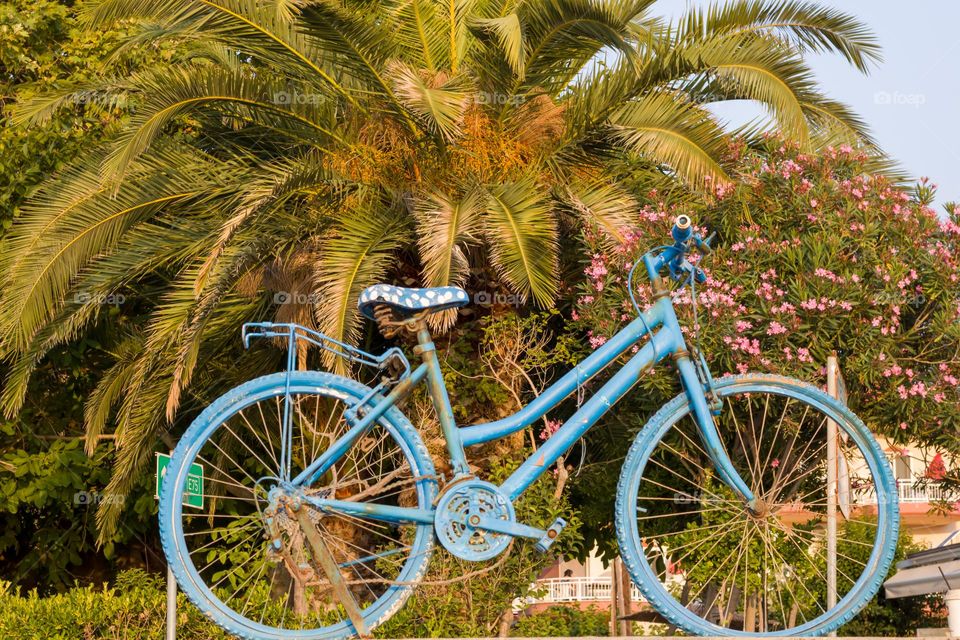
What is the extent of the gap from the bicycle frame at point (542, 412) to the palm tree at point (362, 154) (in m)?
4.07

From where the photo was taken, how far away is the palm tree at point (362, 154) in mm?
8898

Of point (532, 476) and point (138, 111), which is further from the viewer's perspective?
point (138, 111)

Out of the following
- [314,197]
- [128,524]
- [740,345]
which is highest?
[314,197]

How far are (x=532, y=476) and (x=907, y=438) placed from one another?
20.0ft

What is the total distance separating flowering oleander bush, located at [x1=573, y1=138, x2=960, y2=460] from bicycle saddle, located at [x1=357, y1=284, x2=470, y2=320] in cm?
467

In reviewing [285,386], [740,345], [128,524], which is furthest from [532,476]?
[128,524]

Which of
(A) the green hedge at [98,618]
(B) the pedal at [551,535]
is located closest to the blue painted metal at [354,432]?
(B) the pedal at [551,535]

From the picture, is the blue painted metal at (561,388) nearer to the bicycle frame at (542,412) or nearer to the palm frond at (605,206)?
the bicycle frame at (542,412)

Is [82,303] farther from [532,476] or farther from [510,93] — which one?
[532,476]

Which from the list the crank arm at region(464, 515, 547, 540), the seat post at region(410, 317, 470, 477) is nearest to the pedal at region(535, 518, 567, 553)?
the crank arm at region(464, 515, 547, 540)

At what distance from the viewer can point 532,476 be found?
418cm

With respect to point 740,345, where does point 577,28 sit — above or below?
above

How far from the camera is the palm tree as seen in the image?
350 inches

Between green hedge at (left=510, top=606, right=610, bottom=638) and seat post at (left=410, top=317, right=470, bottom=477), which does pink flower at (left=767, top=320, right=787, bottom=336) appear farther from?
green hedge at (left=510, top=606, right=610, bottom=638)
